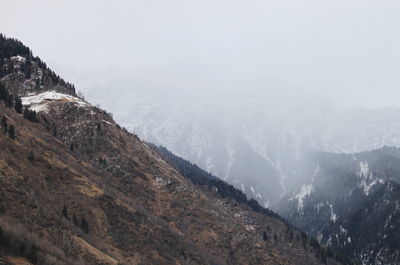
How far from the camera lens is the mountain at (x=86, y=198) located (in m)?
73.6

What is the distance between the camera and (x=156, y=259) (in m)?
102

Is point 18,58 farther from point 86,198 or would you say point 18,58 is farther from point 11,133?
point 86,198

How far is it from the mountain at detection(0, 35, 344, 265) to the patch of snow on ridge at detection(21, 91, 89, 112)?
35cm

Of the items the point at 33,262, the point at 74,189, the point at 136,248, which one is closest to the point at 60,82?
the point at 74,189

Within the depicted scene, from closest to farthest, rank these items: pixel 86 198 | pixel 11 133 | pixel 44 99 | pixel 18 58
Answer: pixel 86 198, pixel 11 133, pixel 44 99, pixel 18 58

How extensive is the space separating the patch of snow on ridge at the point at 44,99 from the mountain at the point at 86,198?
A: 1.13ft

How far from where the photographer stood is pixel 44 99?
16938 centimetres

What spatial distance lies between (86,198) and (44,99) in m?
74.6

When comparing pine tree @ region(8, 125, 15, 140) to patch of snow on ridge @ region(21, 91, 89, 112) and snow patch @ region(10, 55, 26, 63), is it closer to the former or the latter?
patch of snow on ridge @ region(21, 91, 89, 112)

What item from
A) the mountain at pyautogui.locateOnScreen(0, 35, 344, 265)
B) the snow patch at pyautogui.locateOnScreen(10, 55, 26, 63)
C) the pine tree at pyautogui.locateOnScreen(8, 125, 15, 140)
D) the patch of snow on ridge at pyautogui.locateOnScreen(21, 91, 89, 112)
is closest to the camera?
the mountain at pyautogui.locateOnScreen(0, 35, 344, 265)

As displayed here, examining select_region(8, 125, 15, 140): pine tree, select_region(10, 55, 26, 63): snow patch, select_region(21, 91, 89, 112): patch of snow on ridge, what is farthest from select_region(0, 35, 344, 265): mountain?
select_region(8, 125, 15, 140): pine tree

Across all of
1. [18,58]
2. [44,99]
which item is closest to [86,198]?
[44,99]

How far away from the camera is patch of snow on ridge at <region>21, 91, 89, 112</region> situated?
535 feet

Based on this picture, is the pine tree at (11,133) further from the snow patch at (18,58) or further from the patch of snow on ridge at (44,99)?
the snow patch at (18,58)
